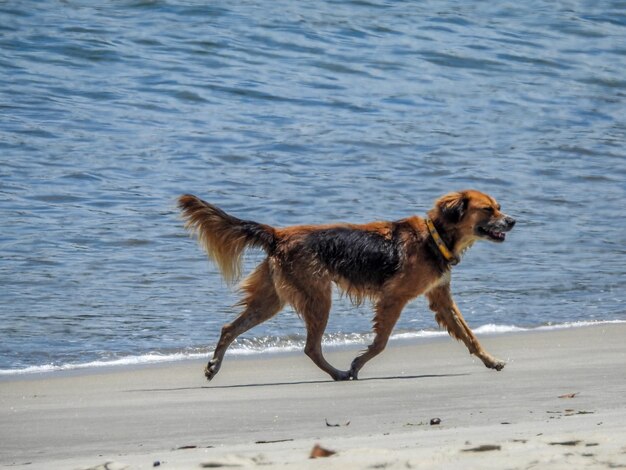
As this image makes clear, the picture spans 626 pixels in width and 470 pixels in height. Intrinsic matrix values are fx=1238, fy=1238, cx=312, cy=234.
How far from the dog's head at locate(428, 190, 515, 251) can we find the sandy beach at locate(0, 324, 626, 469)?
31.8 inches

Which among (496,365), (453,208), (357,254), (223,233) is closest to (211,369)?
(223,233)

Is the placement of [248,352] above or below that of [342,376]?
below

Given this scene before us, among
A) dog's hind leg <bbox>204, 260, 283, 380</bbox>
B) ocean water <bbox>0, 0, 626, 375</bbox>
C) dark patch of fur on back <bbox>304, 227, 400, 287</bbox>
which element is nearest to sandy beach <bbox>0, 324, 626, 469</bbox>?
dog's hind leg <bbox>204, 260, 283, 380</bbox>

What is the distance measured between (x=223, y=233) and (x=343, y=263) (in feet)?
2.73

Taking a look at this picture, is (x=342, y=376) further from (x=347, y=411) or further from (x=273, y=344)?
(x=347, y=411)

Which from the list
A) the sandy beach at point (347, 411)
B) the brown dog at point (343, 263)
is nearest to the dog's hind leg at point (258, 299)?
the brown dog at point (343, 263)

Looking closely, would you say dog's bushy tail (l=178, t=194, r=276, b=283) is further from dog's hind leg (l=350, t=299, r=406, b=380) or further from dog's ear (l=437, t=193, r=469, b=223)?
dog's ear (l=437, t=193, r=469, b=223)

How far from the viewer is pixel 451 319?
8.29m

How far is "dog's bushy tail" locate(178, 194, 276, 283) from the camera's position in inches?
322

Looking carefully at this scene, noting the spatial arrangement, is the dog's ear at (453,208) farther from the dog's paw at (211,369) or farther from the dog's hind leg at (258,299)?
the dog's paw at (211,369)

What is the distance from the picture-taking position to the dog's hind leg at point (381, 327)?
Result: 782 centimetres

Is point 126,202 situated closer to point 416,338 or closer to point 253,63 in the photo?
point 416,338

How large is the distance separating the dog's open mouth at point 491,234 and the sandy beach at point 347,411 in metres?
0.77

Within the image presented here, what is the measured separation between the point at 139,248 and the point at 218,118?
5911 mm
